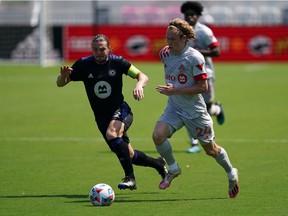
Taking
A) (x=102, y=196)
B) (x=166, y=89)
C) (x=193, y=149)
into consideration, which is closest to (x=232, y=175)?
(x=166, y=89)

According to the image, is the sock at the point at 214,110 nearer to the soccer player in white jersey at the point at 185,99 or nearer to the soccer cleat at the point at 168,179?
the soccer cleat at the point at 168,179

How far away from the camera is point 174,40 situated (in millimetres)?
9328

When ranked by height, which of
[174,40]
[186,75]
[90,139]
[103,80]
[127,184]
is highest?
[174,40]

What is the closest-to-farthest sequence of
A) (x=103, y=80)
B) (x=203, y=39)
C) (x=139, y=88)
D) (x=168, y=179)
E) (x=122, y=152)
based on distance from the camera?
(x=139, y=88), (x=168, y=179), (x=122, y=152), (x=103, y=80), (x=203, y=39)

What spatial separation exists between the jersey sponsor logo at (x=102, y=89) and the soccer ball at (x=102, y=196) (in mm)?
1422

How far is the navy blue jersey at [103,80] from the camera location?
32.6 ft

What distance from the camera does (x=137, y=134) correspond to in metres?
16.0

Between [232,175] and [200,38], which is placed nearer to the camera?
[232,175]

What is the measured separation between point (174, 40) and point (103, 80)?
1.14 m

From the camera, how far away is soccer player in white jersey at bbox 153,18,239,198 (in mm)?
9320

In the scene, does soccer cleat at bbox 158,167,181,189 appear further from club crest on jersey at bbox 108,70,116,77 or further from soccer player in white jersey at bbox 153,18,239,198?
club crest on jersey at bbox 108,70,116,77

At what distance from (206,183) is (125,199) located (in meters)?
1.48

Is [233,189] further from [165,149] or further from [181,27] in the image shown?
[181,27]

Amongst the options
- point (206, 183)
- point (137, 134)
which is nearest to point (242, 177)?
point (206, 183)
